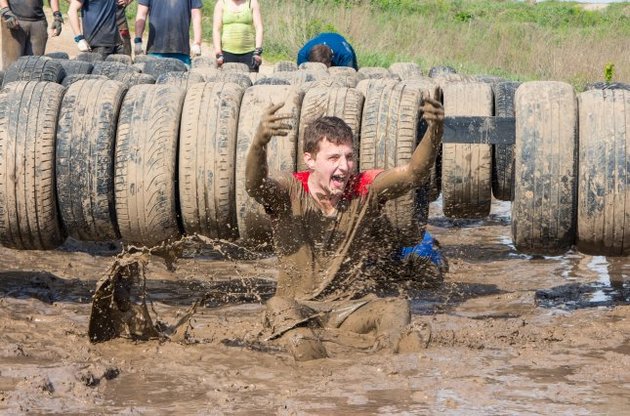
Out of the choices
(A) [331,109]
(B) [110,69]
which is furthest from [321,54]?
(A) [331,109]

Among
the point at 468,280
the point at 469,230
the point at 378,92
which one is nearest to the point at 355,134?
the point at 378,92

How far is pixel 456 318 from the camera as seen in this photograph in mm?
7832

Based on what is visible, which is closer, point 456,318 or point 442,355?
point 442,355

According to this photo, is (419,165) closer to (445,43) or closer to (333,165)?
(333,165)

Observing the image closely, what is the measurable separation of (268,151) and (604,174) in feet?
6.60

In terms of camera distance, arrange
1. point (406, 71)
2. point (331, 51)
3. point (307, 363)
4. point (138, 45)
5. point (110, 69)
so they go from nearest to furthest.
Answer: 1. point (307, 363)
2. point (110, 69)
3. point (331, 51)
4. point (406, 71)
5. point (138, 45)

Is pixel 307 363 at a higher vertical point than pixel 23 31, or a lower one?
lower

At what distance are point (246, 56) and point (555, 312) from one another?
8.99m

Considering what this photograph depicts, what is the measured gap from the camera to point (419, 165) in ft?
21.8

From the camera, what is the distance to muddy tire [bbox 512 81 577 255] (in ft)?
24.4

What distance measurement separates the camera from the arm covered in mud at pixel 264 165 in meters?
6.29

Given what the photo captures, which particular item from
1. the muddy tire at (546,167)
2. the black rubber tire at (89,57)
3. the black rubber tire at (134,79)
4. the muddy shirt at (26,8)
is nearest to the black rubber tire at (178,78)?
the black rubber tire at (134,79)

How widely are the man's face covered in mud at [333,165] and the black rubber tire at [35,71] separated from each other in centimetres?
534

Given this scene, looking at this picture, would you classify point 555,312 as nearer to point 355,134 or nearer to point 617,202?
point 617,202
